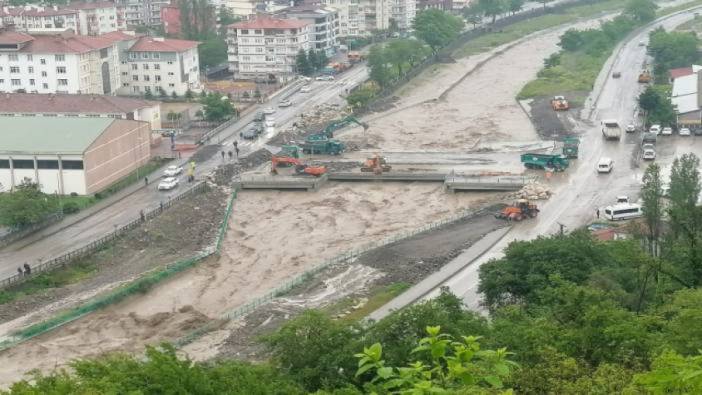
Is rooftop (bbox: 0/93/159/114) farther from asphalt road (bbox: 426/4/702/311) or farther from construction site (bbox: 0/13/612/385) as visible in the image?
asphalt road (bbox: 426/4/702/311)

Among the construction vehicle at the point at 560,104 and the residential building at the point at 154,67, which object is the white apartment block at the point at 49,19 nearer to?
the residential building at the point at 154,67

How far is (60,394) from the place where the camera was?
33.5 ft

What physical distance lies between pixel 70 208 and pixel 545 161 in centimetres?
1470

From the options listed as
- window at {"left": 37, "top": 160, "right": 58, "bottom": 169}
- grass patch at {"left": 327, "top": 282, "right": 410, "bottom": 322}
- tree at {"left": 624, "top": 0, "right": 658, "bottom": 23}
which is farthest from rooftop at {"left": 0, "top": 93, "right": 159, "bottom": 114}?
tree at {"left": 624, "top": 0, "right": 658, "bottom": 23}

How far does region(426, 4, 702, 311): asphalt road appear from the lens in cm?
2384

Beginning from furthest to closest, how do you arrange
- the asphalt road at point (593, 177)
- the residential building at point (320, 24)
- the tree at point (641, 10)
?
the tree at point (641, 10), the residential building at point (320, 24), the asphalt road at point (593, 177)

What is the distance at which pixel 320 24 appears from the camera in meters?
58.0

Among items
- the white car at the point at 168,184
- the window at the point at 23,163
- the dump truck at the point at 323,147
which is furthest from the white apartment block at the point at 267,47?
the window at the point at 23,163

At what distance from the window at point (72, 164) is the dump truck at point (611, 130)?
18011 millimetres

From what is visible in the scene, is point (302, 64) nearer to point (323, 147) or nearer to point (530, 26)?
point (323, 147)

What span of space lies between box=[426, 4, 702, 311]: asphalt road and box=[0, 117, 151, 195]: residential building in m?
12.7

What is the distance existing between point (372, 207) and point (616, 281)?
1360cm

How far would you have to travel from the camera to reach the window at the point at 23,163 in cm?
2956

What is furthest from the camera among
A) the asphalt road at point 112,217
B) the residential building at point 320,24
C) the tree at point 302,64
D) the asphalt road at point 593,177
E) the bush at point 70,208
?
the residential building at point 320,24
